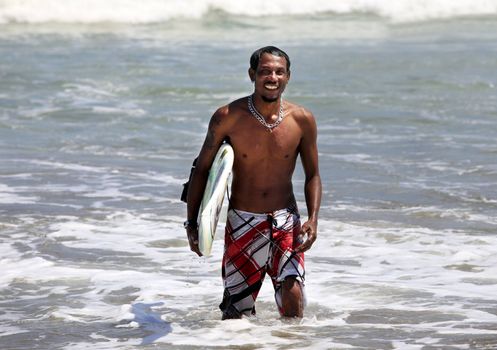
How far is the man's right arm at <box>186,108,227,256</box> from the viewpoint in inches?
213

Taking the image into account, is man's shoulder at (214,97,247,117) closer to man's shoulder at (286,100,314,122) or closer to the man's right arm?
the man's right arm

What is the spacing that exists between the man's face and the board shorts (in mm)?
599

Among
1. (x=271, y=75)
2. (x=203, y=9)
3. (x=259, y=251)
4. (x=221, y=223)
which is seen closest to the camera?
(x=271, y=75)

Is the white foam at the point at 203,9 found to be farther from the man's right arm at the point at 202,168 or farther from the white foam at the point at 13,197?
the man's right arm at the point at 202,168

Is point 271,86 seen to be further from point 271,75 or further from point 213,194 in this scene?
point 213,194

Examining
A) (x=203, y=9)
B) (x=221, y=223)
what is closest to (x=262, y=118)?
(x=221, y=223)

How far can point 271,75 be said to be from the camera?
530cm

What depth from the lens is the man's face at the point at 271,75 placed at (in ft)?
17.4

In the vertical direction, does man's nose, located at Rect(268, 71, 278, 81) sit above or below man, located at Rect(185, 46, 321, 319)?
above

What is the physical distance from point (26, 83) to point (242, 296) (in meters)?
12.6

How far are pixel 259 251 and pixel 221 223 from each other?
339 centimetres

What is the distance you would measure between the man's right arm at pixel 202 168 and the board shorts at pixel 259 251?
199mm

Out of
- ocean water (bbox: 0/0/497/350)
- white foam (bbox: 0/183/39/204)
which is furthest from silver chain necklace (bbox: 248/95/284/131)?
white foam (bbox: 0/183/39/204)

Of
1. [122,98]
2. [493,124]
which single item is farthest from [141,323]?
[122,98]
